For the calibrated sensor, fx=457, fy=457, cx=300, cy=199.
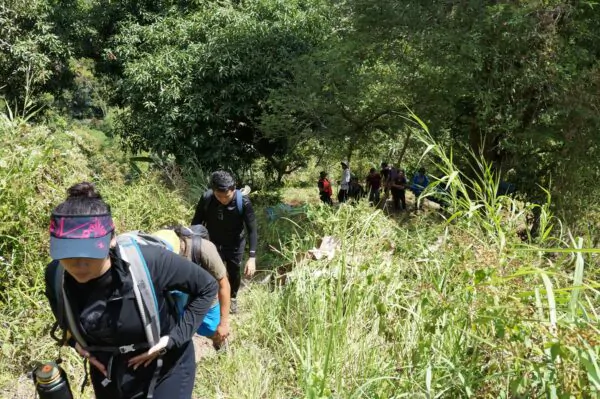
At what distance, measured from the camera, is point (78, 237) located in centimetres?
149

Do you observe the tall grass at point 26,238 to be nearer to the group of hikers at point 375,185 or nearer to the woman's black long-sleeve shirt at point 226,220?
the woman's black long-sleeve shirt at point 226,220

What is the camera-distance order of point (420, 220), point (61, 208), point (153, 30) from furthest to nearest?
point (153, 30) → point (420, 220) → point (61, 208)

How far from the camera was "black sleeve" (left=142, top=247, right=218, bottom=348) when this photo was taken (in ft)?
5.67

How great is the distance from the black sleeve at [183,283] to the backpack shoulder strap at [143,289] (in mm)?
40

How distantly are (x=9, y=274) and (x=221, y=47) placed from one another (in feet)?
20.1

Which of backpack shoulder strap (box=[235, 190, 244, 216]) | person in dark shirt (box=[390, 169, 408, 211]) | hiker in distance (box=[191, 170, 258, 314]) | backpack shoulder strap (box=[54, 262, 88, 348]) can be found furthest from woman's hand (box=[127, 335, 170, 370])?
person in dark shirt (box=[390, 169, 408, 211])

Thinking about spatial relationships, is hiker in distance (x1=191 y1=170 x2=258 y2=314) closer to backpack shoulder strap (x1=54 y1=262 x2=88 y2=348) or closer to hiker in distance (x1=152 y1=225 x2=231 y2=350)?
hiker in distance (x1=152 y1=225 x2=231 y2=350)

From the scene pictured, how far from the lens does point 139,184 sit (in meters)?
6.64

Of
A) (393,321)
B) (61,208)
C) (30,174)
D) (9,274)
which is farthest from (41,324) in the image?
(393,321)

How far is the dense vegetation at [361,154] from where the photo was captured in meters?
2.14

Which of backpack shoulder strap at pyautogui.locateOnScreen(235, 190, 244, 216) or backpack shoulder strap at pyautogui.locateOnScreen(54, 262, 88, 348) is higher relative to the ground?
backpack shoulder strap at pyautogui.locateOnScreen(54, 262, 88, 348)

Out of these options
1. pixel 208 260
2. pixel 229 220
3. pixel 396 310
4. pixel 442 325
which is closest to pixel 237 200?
pixel 229 220

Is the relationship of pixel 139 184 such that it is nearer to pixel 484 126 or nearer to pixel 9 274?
pixel 9 274

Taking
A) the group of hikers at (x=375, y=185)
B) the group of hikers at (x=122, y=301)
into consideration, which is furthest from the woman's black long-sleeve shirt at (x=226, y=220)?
the group of hikers at (x=375, y=185)
